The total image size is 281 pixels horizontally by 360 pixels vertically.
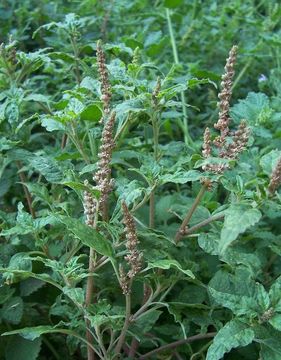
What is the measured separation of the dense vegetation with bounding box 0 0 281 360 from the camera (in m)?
1.16

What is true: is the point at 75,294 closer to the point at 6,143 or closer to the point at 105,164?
the point at 105,164

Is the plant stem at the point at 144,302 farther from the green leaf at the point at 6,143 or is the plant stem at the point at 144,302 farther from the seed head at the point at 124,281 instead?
the green leaf at the point at 6,143

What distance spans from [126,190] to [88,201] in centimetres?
11

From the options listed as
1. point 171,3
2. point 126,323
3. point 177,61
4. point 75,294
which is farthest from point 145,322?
point 171,3

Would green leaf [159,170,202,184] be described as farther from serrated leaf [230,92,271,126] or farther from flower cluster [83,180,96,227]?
serrated leaf [230,92,271,126]

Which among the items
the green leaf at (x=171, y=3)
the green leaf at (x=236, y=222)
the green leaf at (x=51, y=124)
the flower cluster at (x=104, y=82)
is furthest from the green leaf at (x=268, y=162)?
the green leaf at (x=171, y=3)

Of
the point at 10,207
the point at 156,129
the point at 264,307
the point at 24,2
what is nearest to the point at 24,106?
the point at 10,207

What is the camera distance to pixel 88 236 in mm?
1110

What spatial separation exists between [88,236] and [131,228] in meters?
0.08

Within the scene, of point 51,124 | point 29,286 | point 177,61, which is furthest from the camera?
point 177,61

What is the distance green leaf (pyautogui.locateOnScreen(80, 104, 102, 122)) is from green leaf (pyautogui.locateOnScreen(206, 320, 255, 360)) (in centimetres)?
53

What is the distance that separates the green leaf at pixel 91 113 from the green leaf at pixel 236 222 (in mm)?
410

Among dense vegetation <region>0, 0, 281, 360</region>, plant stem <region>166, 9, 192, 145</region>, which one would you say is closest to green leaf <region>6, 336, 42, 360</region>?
dense vegetation <region>0, 0, 281, 360</region>

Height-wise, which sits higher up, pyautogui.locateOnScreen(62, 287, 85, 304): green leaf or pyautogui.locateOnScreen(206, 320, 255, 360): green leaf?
pyautogui.locateOnScreen(206, 320, 255, 360): green leaf
